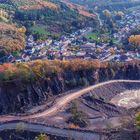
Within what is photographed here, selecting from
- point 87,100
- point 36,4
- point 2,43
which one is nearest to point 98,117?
point 87,100

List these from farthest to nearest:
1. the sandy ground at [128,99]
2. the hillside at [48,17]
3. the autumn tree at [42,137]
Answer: the hillside at [48,17] < the sandy ground at [128,99] < the autumn tree at [42,137]

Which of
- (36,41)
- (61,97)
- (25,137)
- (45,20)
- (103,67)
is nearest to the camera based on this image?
(25,137)

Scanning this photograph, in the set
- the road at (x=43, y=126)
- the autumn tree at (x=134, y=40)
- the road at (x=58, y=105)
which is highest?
the road at (x=43, y=126)

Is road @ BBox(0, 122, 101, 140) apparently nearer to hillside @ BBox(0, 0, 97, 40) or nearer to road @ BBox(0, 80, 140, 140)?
road @ BBox(0, 80, 140, 140)

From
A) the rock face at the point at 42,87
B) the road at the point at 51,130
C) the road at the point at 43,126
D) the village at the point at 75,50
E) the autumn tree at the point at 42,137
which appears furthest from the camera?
the village at the point at 75,50

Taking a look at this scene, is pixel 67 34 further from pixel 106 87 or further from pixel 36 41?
pixel 106 87

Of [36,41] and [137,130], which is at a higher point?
[137,130]

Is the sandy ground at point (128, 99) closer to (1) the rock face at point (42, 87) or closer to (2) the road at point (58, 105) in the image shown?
(2) the road at point (58, 105)

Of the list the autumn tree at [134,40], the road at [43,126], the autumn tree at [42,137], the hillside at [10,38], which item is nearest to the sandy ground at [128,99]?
the road at [43,126]
